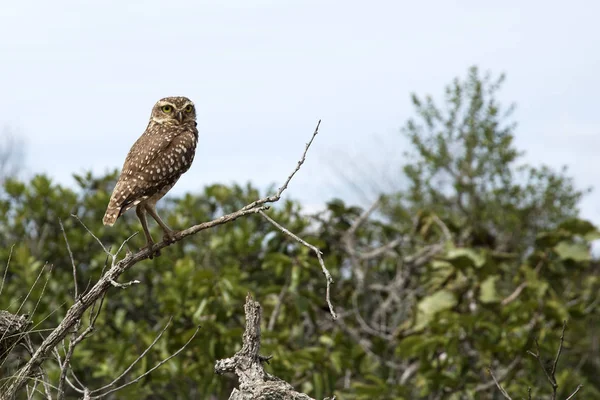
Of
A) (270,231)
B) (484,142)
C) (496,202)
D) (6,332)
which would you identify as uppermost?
(484,142)

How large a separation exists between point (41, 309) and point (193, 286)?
177 cm

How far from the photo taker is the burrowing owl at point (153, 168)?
5.57 metres

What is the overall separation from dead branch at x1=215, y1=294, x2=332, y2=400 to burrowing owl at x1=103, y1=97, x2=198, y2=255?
1.40 m

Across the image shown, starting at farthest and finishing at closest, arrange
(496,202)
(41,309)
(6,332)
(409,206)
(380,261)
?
1. (409,206)
2. (496,202)
3. (380,261)
4. (41,309)
5. (6,332)

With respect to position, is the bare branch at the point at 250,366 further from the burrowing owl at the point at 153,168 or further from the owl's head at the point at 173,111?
the owl's head at the point at 173,111

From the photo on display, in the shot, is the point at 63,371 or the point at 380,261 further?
the point at 380,261

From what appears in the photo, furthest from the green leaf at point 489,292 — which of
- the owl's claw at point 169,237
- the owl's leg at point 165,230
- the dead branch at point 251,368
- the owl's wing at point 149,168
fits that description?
the dead branch at point 251,368

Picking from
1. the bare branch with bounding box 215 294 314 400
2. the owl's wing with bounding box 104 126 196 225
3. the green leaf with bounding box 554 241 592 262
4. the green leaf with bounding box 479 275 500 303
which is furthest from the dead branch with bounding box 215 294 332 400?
the green leaf with bounding box 554 241 592 262

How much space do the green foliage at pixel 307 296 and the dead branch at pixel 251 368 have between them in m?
3.76

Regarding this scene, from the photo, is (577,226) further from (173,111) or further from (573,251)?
(173,111)

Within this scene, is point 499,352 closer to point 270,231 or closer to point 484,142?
point 270,231

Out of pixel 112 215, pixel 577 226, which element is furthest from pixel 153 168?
pixel 577 226

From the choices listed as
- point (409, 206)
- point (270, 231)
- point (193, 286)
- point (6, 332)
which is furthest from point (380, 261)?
point (6, 332)

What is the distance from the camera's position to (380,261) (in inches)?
425
